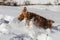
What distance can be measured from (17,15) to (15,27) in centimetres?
20

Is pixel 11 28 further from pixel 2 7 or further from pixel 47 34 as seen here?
pixel 2 7

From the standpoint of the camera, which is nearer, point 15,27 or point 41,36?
point 41,36

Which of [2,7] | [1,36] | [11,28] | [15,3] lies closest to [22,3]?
[15,3]

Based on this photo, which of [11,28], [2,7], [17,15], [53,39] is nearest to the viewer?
[53,39]

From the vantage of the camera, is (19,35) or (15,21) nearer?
(19,35)

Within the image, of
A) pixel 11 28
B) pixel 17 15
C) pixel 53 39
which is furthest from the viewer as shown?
pixel 17 15

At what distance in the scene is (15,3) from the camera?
158 centimetres

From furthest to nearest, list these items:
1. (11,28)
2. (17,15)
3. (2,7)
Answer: (2,7)
(17,15)
(11,28)

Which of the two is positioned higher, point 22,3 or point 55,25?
point 22,3

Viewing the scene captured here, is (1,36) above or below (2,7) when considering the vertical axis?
below

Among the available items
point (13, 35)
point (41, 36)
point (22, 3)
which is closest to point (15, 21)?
point (13, 35)

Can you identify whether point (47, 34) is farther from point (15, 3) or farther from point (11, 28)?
point (15, 3)

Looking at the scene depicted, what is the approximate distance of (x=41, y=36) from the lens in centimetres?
101

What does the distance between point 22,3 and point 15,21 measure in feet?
1.42
